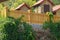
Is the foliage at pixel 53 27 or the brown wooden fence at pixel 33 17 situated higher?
the brown wooden fence at pixel 33 17

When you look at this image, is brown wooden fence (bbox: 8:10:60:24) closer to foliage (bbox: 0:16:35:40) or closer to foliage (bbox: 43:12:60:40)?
foliage (bbox: 43:12:60:40)

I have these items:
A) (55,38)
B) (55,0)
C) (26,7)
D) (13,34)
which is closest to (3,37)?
(13,34)

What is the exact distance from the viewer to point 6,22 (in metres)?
19.0

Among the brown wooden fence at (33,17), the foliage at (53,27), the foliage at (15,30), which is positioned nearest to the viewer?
the foliage at (15,30)

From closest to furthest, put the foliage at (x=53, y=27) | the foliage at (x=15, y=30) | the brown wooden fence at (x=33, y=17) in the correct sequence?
1. the foliage at (x=15, y=30)
2. the foliage at (x=53, y=27)
3. the brown wooden fence at (x=33, y=17)

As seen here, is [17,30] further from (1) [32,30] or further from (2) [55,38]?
(2) [55,38]

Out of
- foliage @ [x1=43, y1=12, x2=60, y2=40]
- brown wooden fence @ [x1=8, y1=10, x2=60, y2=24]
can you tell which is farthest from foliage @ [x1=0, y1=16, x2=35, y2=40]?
foliage @ [x1=43, y1=12, x2=60, y2=40]

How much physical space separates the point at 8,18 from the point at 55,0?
68.0 feet

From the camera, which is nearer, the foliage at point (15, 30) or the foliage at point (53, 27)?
the foliage at point (15, 30)

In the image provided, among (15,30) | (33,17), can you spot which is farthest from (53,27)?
(15,30)

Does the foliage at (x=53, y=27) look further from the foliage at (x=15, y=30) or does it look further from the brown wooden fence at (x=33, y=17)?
the foliage at (x=15, y=30)

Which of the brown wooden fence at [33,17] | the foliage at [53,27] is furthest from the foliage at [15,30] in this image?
the foliage at [53,27]

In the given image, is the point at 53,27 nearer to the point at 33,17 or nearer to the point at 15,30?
the point at 33,17

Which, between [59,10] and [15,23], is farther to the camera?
[59,10]
